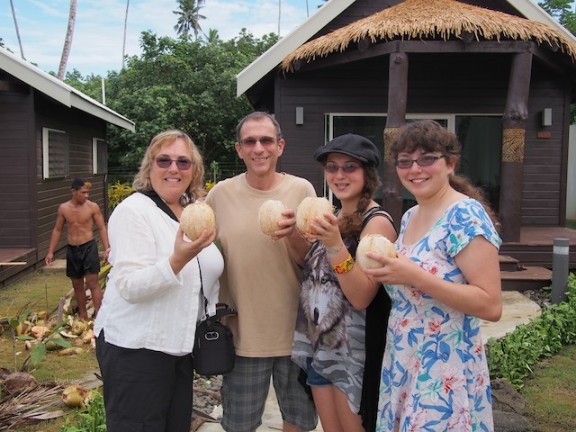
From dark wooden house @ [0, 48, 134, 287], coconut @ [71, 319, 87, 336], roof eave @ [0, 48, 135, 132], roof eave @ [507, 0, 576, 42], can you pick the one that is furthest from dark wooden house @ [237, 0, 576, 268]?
coconut @ [71, 319, 87, 336]

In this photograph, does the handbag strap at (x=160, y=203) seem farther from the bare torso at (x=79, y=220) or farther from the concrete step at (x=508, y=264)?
the concrete step at (x=508, y=264)

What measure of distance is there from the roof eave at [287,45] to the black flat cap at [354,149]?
723 centimetres

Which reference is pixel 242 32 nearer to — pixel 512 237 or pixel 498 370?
pixel 512 237

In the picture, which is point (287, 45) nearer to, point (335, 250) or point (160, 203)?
point (160, 203)

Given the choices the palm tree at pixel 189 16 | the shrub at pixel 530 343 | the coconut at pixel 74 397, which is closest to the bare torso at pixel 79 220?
the coconut at pixel 74 397

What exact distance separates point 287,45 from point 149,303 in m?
7.89

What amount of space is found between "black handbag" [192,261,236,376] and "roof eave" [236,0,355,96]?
24.4 ft

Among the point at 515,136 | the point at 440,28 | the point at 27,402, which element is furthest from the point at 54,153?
the point at 515,136

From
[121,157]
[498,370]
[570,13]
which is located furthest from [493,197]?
[121,157]

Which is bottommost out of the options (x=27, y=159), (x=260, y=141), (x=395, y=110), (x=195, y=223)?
(x=195, y=223)

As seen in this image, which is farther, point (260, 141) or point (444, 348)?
point (260, 141)

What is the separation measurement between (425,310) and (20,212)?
956 centimetres

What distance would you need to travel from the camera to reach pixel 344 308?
236 centimetres

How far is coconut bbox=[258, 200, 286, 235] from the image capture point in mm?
2336
